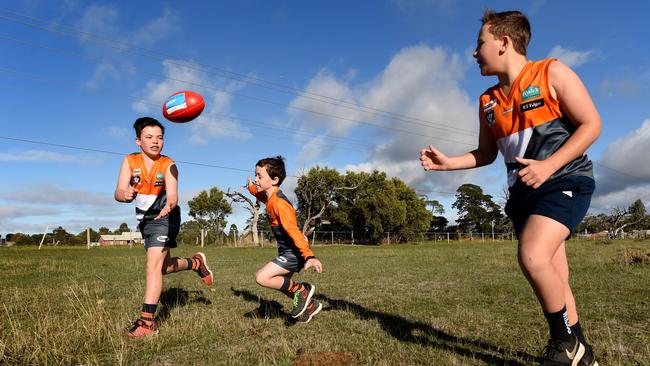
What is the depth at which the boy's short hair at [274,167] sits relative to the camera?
18.3 feet

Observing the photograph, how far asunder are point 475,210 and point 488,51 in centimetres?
9408

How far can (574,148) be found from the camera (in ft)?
8.38

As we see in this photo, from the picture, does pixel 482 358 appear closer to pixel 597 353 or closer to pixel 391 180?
pixel 597 353

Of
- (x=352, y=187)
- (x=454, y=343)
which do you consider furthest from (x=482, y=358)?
(x=352, y=187)

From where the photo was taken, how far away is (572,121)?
2680 mm

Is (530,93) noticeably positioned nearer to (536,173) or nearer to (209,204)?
(536,173)

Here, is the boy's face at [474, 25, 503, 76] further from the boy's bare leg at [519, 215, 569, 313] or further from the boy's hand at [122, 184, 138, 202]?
the boy's hand at [122, 184, 138, 202]

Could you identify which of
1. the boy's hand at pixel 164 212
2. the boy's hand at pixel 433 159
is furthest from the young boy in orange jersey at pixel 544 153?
the boy's hand at pixel 164 212

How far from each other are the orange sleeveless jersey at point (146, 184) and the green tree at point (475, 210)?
3437 inches

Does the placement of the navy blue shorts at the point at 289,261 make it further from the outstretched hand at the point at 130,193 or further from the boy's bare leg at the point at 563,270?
the boy's bare leg at the point at 563,270

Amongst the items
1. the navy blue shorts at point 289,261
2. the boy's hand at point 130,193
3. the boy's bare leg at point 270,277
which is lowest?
the boy's bare leg at point 270,277

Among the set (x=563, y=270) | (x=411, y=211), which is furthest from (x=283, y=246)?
(x=411, y=211)

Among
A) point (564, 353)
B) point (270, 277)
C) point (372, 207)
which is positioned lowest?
point (564, 353)

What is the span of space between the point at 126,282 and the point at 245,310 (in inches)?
189
